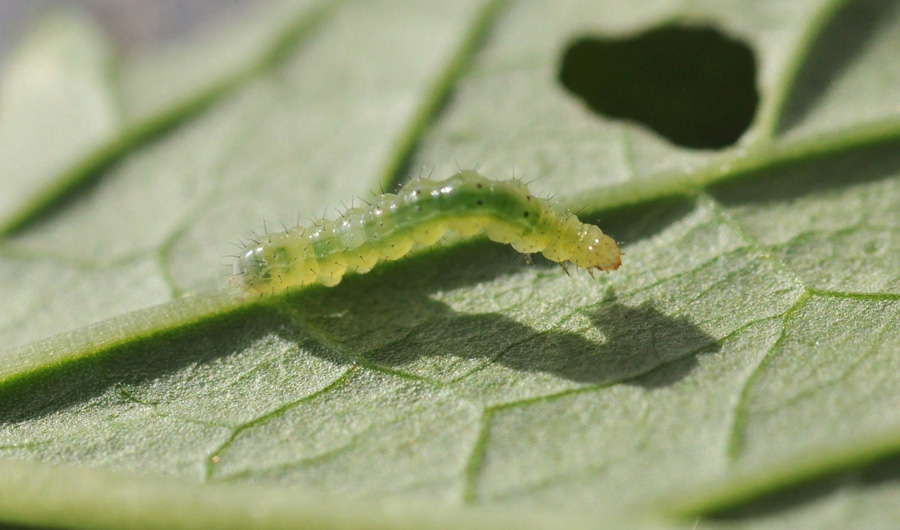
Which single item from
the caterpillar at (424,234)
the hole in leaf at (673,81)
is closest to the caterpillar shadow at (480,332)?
the caterpillar at (424,234)

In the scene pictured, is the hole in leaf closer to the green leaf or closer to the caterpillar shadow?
the green leaf

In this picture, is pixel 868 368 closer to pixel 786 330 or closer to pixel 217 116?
pixel 786 330

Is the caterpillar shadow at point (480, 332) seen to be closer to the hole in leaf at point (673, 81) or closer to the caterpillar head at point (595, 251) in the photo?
the caterpillar head at point (595, 251)

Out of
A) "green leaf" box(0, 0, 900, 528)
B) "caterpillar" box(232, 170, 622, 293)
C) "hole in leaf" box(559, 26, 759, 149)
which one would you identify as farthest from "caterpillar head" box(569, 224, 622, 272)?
"hole in leaf" box(559, 26, 759, 149)

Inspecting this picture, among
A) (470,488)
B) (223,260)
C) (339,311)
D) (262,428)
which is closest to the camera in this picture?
(470,488)

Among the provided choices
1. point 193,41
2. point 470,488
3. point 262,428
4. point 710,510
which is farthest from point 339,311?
point 193,41

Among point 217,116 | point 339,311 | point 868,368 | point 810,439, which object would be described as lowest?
point 810,439
